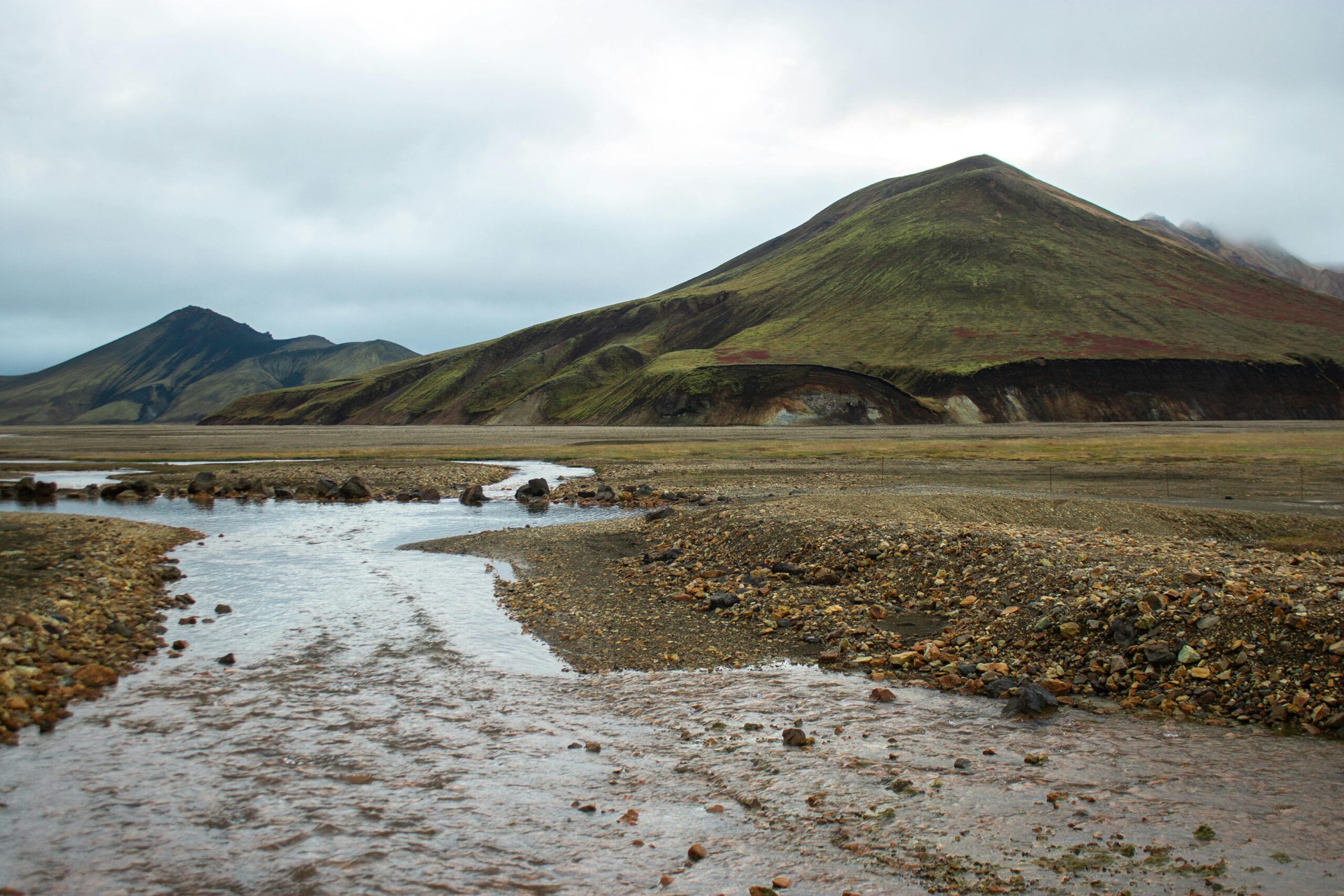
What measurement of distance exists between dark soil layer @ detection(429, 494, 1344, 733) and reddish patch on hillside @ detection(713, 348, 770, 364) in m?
153

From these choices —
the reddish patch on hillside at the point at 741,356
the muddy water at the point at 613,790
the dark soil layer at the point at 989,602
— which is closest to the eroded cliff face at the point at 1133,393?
the reddish patch on hillside at the point at 741,356

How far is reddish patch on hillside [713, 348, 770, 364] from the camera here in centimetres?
18212

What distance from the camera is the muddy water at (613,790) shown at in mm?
8039

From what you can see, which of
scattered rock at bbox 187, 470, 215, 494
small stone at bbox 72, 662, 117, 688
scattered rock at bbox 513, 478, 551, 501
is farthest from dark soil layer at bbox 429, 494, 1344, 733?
scattered rock at bbox 187, 470, 215, 494

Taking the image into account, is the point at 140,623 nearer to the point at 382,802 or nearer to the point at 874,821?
the point at 382,802

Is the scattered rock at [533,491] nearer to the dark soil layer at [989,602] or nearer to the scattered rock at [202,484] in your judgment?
the dark soil layer at [989,602]

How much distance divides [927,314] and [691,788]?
200 meters

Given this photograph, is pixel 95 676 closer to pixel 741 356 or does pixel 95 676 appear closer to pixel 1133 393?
pixel 741 356

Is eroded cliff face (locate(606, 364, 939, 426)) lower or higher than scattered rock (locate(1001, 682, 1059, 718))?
higher

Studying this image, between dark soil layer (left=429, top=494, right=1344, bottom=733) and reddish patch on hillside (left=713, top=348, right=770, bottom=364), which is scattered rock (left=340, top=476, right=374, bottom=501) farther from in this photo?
reddish patch on hillside (left=713, top=348, right=770, bottom=364)

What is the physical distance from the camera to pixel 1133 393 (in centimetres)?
16150

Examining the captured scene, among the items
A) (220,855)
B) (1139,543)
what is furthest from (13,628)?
(1139,543)

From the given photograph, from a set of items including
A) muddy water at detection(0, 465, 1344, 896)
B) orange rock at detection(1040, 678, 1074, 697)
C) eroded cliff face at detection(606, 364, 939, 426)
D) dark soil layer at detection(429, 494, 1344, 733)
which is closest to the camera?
muddy water at detection(0, 465, 1344, 896)

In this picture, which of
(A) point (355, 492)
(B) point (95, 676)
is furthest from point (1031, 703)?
(A) point (355, 492)
